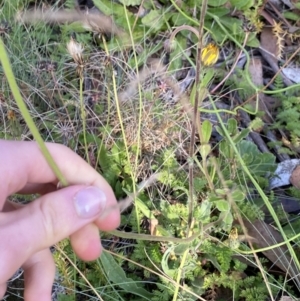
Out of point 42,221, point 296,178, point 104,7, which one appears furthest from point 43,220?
point 104,7

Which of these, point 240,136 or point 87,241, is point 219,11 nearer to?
point 240,136

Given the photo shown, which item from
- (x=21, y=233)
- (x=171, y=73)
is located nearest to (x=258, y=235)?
(x=171, y=73)

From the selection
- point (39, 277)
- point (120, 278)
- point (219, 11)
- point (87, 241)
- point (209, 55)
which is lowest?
point (120, 278)

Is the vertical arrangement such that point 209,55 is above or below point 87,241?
above

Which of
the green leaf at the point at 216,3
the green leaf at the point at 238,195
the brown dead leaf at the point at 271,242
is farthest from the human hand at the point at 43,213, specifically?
the green leaf at the point at 216,3

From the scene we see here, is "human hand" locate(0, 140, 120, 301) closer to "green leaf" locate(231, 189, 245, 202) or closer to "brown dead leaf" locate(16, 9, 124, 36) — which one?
"green leaf" locate(231, 189, 245, 202)

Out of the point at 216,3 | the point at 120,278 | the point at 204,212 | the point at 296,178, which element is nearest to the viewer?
the point at 204,212

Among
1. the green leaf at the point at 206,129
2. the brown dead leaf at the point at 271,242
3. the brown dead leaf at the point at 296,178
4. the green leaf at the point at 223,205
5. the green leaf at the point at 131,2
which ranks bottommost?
the brown dead leaf at the point at 271,242

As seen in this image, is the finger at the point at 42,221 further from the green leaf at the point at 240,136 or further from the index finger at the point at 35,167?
the green leaf at the point at 240,136
